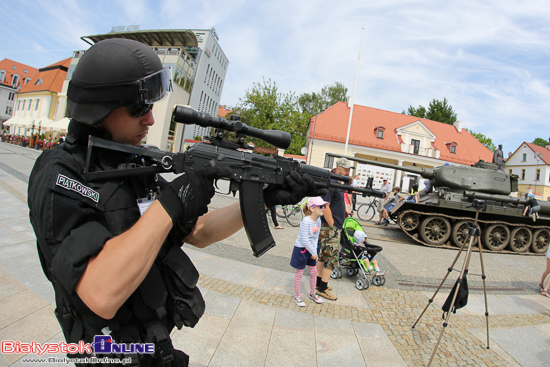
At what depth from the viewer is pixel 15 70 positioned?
57.9m

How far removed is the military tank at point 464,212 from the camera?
9.54m

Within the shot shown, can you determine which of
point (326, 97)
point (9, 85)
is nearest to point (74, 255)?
point (326, 97)

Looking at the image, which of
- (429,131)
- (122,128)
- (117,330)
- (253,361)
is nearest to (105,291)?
(117,330)

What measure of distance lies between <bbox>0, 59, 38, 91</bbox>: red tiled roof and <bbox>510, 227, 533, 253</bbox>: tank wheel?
7502 centimetres

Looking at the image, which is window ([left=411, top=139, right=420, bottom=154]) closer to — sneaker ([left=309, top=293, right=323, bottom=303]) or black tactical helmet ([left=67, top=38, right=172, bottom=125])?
sneaker ([left=309, top=293, right=323, bottom=303])

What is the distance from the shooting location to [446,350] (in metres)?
3.59

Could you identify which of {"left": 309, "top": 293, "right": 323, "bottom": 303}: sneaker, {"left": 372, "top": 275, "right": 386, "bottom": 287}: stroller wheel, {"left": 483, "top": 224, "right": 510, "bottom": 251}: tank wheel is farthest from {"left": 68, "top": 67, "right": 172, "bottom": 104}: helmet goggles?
{"left": 483, "top": 224, "right": 510, "bottom": 251}: tank wheel

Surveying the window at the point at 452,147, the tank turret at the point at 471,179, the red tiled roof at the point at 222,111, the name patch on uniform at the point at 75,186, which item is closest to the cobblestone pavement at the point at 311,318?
the name patch on uniform at the point at 75,186

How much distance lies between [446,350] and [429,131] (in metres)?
34.2

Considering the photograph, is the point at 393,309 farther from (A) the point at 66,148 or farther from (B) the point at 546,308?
(A) the point at 66,148

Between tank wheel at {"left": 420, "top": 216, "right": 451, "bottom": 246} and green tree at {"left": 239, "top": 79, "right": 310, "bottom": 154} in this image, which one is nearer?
tank wheel at {"left": 420, "top": 216, "right": 451, "bottom": 246}

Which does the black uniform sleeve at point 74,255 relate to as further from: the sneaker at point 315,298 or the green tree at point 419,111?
the green tree at point 419,111

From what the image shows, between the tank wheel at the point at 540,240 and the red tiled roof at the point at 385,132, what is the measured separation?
68.5 ft

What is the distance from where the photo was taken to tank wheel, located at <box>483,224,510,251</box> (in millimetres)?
9922
